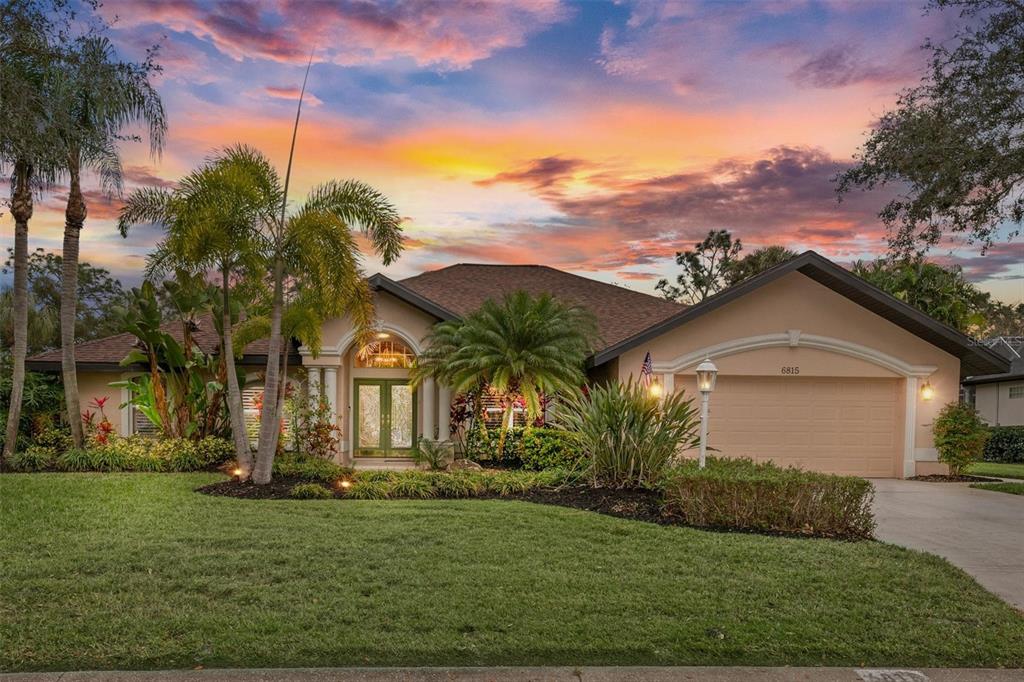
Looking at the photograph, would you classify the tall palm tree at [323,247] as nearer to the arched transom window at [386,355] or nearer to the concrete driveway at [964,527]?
the arched transom window at [386,355]

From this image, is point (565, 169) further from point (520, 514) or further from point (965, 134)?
point (520, 514)

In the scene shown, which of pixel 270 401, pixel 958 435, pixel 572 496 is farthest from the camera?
pixel 958 435

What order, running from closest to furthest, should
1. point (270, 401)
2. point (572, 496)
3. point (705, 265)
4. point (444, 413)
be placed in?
point (572, 496) < point (270, 401) < point (444, 413) < point (705, 265)

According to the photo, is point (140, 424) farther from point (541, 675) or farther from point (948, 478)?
point (948, 478)

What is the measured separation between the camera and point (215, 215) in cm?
1013

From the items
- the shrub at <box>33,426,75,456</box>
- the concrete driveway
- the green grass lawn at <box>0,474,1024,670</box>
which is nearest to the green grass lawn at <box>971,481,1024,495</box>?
the concrete driveway

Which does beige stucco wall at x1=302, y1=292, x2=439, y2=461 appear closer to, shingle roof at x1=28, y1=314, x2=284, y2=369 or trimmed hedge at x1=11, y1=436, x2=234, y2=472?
Result: shingle roof at x1=28, y1=314, x2=284, y2=369

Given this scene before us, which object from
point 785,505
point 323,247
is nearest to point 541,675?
point 785,505

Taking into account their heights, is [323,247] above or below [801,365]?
above

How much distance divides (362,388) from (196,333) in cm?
447

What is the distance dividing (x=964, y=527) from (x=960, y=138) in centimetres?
634

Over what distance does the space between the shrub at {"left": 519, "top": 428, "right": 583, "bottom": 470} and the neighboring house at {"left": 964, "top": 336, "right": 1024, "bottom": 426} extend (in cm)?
1908

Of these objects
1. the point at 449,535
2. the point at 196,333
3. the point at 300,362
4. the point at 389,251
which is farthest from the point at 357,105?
the point at 449,535

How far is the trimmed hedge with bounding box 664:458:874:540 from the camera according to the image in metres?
7.62
